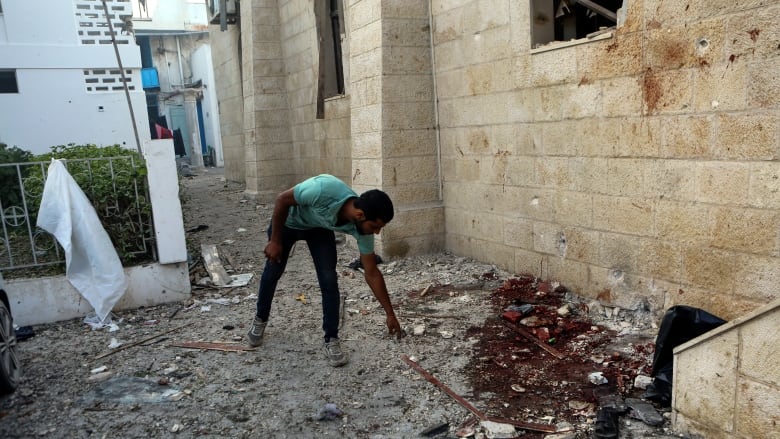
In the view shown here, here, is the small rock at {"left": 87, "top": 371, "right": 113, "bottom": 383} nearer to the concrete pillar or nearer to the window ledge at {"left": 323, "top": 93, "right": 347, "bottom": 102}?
the window ledge at {"left": 323, "top": 93, "right": 347, "bottom": 102}

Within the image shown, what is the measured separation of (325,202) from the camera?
346 cm

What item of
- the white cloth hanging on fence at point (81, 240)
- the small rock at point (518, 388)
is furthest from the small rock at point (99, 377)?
the small rock at point (518, 388)

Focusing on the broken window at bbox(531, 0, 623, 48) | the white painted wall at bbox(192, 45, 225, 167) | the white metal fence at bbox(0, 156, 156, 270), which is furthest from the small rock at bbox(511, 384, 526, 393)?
the white painted wall at bbox(192, 45, 225, 167)

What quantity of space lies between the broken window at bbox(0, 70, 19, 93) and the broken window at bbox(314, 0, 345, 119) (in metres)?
6.86

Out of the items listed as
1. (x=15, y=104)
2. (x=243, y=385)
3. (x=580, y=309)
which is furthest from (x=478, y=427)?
(x=15, y=104)

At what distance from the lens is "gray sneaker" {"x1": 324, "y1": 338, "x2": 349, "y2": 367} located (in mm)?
3762

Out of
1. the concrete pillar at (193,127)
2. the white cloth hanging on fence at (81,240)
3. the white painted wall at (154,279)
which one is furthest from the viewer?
the concrete pillar at (193,127)

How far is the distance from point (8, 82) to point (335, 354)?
36.6 feet

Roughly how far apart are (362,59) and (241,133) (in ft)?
27.5

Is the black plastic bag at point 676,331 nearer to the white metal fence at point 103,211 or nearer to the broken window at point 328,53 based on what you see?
the white metal fence at point 103,211

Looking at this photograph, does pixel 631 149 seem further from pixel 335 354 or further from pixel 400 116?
pixel 400 116

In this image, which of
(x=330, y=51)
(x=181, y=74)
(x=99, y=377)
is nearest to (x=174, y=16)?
(x=181, y=74)

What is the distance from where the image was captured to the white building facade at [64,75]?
11.1 m

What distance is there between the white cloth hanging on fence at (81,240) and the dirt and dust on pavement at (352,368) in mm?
300
